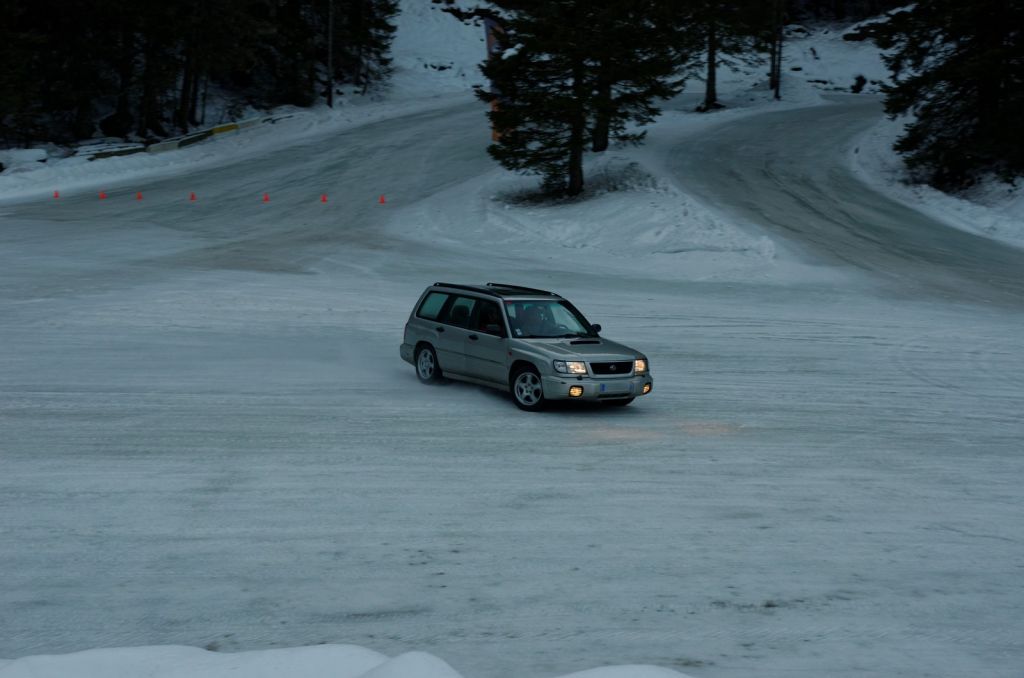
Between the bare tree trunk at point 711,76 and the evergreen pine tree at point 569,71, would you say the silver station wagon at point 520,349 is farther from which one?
the bare tree trunk at point 711,76

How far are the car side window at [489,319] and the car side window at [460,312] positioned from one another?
0.20 metres

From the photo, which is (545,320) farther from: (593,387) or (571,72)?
(571,72)

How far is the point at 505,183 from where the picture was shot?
40.7m

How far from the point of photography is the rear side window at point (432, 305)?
49.4ft

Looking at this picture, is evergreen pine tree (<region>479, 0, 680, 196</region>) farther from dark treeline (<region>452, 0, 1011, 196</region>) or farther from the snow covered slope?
the snow covered slope

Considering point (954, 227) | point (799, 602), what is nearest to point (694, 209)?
point (954, 227)

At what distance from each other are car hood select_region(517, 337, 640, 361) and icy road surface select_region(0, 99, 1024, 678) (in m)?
0.81

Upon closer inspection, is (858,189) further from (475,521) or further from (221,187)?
(475,521)

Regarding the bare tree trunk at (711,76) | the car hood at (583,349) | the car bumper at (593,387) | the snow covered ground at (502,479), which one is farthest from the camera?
the bare tree trunk at (711,76)

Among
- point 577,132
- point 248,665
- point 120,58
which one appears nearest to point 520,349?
point 248,665

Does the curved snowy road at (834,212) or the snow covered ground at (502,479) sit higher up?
the curved snowy road at (834,212)

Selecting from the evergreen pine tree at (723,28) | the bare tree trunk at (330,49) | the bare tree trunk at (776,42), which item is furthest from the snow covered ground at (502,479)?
the bare tree trunk at (330,49)

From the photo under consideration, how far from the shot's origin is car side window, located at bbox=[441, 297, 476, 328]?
14.4 metres

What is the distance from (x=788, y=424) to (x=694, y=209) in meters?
21.1
